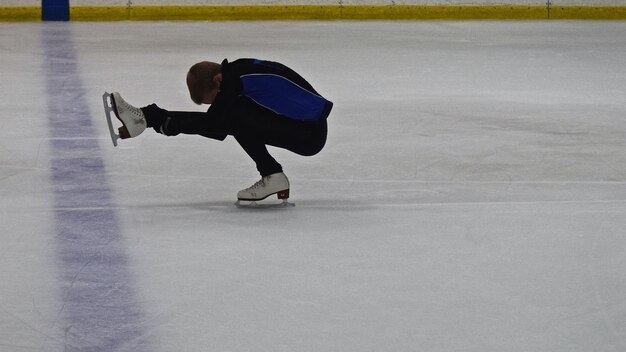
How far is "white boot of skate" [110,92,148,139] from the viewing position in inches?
153

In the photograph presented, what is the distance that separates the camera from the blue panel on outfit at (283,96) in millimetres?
3934

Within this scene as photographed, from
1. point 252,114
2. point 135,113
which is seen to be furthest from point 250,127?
point 135,113

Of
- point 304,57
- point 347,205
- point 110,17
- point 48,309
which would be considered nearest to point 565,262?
point 347,205

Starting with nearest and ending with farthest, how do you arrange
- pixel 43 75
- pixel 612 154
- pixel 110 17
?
pixel 612 154 < pixel 43 75 < pixel 110 17

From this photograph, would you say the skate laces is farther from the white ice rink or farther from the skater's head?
the white ice rink

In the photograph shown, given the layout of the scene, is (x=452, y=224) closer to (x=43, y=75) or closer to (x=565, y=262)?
(x=565, y=262)

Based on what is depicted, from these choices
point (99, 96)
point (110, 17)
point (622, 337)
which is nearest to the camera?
point (622, 337)

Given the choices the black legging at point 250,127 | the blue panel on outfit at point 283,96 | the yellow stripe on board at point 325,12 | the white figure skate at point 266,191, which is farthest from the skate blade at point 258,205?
the yellow stripe on board at point 325,12

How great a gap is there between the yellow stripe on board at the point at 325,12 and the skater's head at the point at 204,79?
7.91 metres

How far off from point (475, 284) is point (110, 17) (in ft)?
29.1

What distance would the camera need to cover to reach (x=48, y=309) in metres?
2.91

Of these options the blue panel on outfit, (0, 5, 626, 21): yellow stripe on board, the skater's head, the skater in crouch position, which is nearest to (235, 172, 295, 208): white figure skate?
the skater in crouch position

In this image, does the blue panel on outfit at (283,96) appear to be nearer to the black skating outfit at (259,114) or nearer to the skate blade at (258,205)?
the black skating outfit at (259,114)

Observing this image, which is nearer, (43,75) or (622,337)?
(622,337)
